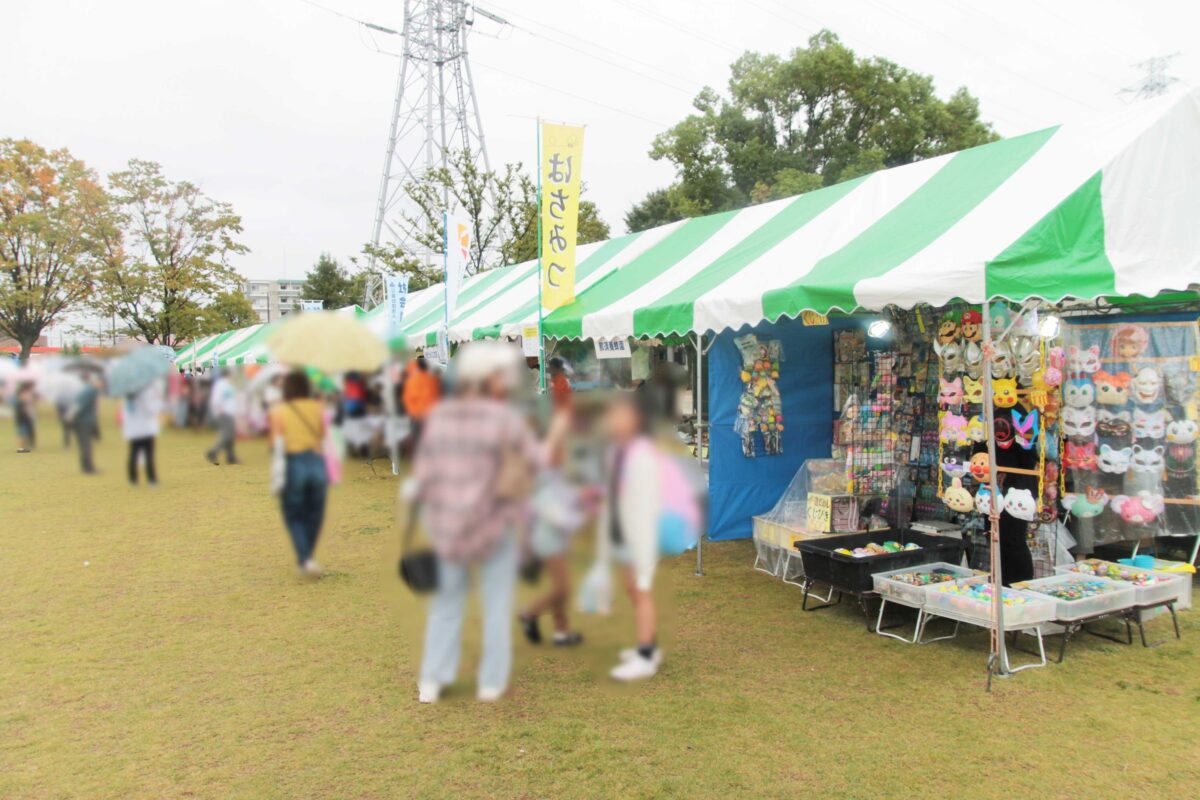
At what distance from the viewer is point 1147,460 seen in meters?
5.60

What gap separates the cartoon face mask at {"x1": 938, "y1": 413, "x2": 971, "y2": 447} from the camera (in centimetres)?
526

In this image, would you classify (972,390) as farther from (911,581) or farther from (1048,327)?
(911,581)

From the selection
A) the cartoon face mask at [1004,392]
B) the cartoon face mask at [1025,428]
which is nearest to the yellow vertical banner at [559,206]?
the cartoon face mask at [1004,392]

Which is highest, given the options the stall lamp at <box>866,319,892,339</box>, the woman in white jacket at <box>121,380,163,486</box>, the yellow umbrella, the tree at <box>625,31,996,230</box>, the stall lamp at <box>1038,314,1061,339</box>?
the tree at <box>625,31,996,230</box>

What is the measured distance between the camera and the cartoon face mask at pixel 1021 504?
16.9ft

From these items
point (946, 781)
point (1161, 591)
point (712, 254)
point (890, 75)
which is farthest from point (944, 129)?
point (946, 781)

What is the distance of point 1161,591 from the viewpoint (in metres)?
5.22

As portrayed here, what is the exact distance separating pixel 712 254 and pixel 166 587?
5.75 meters

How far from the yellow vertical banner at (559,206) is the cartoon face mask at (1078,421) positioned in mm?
3700

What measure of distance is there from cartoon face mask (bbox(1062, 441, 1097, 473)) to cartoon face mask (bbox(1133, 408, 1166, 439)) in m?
0.30

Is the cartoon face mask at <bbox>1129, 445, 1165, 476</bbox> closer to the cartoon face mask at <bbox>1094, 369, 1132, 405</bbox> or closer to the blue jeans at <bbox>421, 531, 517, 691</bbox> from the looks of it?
the cartoon face mask at <bbox>1094, 369, 1132, 405</bbox>

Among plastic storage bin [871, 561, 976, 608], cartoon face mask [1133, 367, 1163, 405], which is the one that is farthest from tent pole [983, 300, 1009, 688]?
cartoon face mask [1133, 367, 1163, 405]

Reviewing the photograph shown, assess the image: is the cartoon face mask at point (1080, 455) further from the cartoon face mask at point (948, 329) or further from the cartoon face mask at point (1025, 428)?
the cartoon face mask at point (948, 329)

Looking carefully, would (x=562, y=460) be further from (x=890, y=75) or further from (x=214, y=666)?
(x=890, y=75)
